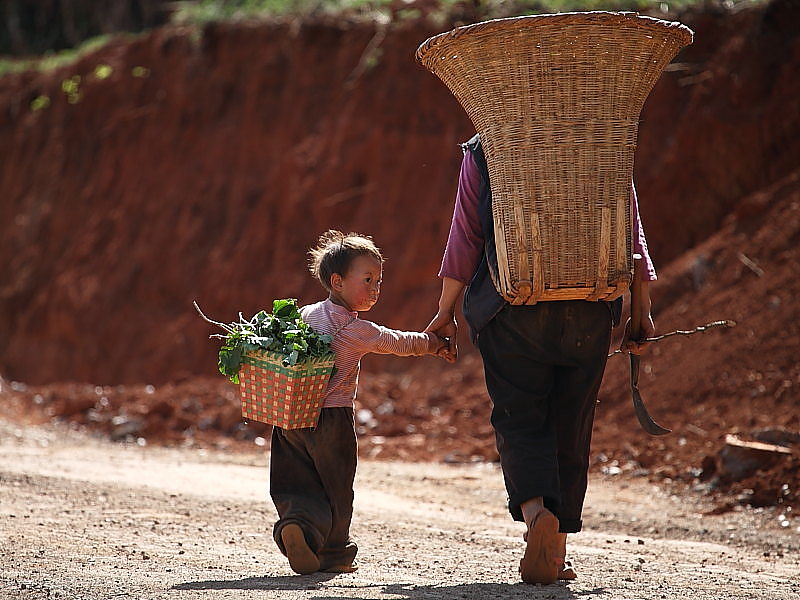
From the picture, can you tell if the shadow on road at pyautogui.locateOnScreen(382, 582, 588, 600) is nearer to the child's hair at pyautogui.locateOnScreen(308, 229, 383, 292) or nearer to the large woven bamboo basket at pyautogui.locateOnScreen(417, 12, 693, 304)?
the large woven bamboo basket at pyautogui.locateOnScreen(417, 12, 693, 304)

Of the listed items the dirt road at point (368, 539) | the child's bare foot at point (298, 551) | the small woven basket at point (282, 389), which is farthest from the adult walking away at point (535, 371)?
the child's bare foot at point (298, 551)

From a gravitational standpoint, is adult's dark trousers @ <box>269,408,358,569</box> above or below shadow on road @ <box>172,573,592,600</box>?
above

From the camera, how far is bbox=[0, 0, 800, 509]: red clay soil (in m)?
8.77

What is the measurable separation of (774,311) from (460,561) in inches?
195

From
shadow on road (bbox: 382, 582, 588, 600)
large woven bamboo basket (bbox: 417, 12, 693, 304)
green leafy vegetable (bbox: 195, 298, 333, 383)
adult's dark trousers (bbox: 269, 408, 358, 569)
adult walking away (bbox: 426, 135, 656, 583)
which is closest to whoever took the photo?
shadow on road (bbox: 382, 582, 588, 600)

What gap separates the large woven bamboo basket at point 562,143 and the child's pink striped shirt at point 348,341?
50 cm

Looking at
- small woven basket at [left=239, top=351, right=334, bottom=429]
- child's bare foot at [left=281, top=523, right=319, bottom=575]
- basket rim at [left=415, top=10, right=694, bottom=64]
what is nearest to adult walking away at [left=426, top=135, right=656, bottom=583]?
basket rim at [left=415, top=10, right=694, bottom=64]

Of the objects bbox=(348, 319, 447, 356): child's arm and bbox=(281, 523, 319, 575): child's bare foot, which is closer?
bbox=(281, 523, 319, 575): child's bare foot

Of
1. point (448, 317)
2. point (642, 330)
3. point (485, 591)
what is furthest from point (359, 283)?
point (485, 591)

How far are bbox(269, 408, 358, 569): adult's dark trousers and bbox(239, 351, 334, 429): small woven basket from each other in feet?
0.29

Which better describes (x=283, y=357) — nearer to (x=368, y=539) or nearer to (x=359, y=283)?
(x=359, y=283)

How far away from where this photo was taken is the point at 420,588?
3867 mm

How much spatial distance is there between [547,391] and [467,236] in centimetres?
66

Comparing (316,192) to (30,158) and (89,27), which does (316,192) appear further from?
(89,27)
